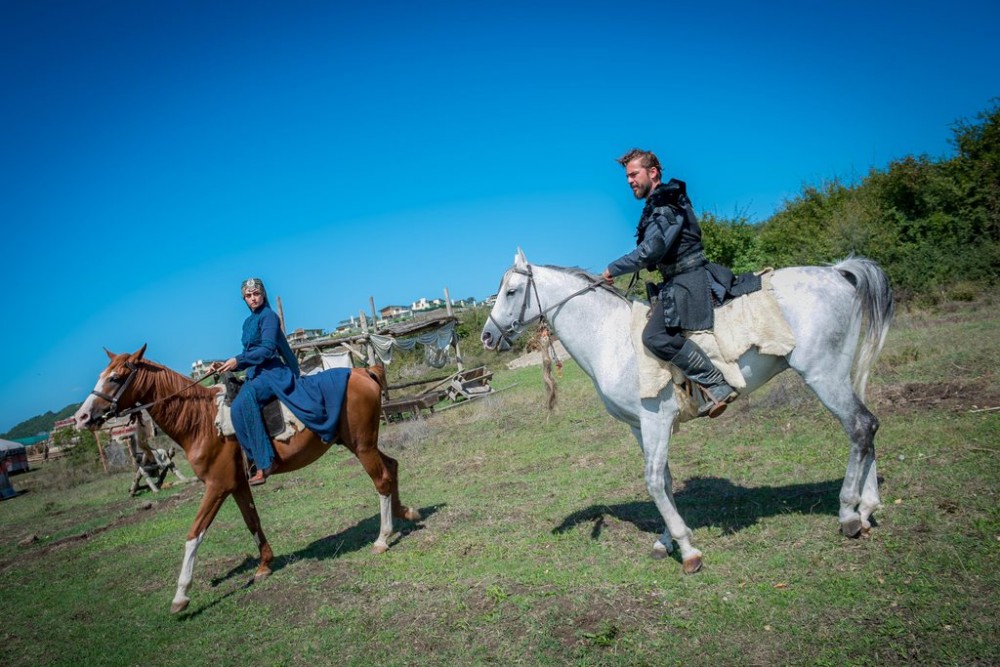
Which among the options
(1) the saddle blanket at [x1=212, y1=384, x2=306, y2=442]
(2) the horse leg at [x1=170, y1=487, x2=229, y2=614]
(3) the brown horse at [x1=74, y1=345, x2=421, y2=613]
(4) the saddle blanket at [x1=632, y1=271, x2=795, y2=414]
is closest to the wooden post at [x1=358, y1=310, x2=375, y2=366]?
(3) the brown horse at [x1=74, y1=345, x2=421, y2=613]

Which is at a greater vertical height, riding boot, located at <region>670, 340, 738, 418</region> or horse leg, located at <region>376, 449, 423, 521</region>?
riding boot, located at <region>670, 340, 738, 418</region>

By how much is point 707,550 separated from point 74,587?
29.0 feet

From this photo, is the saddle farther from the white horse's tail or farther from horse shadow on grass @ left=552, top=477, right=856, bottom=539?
the white horse's tail

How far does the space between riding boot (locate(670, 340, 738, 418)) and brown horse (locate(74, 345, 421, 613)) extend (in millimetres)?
4052

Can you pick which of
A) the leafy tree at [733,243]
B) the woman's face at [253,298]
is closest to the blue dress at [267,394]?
the woman's face at [253,298]

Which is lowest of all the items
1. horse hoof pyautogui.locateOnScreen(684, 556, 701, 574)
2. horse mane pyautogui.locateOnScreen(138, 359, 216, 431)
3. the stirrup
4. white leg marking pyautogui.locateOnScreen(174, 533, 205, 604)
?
horse hoof pyautogui.locateOnScreen(684, 556, 701, 574)

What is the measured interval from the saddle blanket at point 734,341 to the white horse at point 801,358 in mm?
117

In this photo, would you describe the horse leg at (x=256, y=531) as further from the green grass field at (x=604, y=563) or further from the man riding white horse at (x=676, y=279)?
the man riding white horse at (x=676, y=279)

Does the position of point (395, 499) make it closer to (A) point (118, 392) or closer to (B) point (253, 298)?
(B) point (253, 298)

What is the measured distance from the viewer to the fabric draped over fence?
26.3 m

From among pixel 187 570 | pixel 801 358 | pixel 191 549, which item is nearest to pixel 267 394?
pixel 191 549

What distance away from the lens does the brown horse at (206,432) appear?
6.32 meters

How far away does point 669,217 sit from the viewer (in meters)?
4.94

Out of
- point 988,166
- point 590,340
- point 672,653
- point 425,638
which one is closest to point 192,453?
point 425,638
